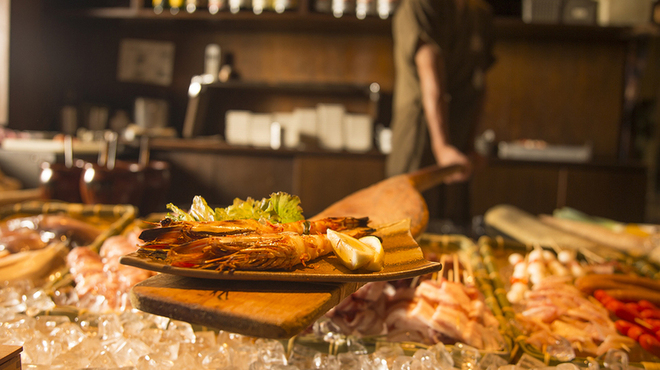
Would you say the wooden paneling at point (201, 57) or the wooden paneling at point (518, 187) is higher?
the wooden paneling at point (201, 57)

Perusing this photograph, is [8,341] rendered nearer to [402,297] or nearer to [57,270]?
[57,270]

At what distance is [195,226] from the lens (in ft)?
1.87

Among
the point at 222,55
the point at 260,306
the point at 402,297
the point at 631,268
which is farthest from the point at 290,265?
the point at 222,55

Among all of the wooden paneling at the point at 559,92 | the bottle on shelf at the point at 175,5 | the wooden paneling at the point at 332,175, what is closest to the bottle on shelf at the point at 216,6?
the bottle on shelf at the point at 175,5

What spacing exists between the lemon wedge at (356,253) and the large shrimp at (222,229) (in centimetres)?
7

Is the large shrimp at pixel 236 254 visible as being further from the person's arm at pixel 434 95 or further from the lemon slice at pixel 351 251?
the person's arm at pixel 434 95

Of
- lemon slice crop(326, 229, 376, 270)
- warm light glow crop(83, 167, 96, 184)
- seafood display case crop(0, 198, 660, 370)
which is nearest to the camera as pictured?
lemon slice crop(326, 229, 376, 270)

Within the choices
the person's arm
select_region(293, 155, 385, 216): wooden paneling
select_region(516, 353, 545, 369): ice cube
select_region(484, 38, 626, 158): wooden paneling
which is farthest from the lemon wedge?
select_region(484, 38, 626, 158): wooden paneling

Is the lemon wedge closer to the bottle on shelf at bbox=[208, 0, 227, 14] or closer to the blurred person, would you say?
the blurred person

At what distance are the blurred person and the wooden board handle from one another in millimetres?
284

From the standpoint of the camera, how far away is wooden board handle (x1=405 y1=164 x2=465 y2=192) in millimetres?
1188

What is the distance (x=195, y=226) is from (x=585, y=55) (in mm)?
4111

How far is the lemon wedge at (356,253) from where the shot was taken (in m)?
0.58

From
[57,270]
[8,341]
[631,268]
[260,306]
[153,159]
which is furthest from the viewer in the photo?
[153,159]
